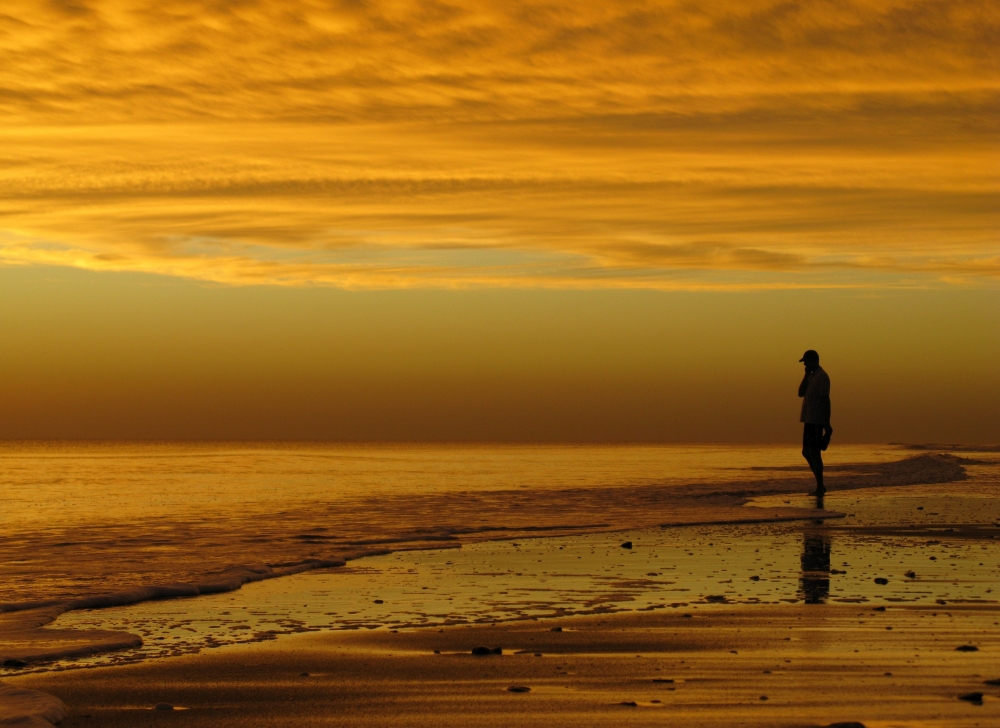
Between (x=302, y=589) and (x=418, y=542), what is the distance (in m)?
3.62

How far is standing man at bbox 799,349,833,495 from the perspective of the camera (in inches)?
721

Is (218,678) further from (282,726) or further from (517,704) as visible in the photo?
(517,704)

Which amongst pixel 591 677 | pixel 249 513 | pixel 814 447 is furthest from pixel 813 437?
pixel 591 677

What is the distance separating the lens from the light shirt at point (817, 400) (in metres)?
18.3

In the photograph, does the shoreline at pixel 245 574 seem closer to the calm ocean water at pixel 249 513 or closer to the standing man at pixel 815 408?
the calm ocean water at pixel 249 513

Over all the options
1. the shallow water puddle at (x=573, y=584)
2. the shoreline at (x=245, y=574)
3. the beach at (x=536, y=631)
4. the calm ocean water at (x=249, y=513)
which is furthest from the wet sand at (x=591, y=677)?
the calm ocean water at (x=249, y=513)

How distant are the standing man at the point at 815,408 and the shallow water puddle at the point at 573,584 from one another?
5.92 meters

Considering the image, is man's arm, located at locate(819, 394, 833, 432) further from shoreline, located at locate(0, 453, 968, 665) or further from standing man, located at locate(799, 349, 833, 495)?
shoreline, located at locate(0, 453, 968, 665)

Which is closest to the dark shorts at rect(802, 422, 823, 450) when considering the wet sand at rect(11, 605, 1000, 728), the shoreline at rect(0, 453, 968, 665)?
the shoreline at rect(0, 453, 968, 665)

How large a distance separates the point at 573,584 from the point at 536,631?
215cm

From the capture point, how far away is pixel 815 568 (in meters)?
9.50

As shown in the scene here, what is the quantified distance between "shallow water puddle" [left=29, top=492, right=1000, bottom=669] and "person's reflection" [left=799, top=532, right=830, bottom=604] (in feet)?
0.05

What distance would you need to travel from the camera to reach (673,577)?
9.16 meters

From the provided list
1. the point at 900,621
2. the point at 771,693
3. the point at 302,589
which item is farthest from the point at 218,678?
the point at 900,621
